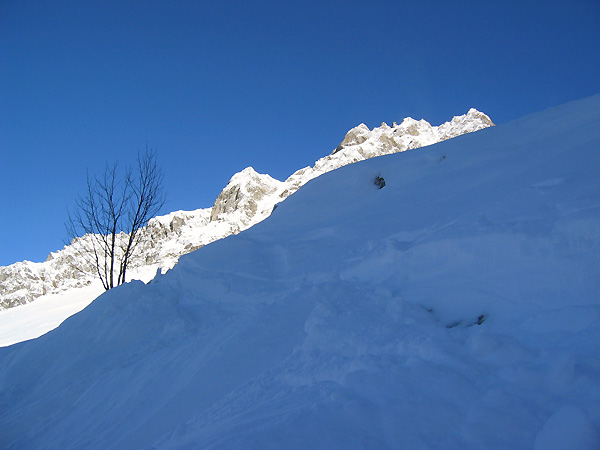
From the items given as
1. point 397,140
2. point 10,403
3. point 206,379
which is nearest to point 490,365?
point 206,379

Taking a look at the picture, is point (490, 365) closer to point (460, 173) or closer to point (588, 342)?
point (588, 342)

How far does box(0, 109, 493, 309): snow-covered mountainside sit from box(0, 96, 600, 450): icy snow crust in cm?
7603

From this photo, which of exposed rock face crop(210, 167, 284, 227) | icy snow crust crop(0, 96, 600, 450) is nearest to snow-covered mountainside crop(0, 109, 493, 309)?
exposed rock face crop(210, 167, 284, 227)

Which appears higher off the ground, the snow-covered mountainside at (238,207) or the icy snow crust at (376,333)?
the snow-covered mountainside at (238,207)

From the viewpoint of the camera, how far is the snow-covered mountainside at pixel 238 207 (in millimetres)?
84875

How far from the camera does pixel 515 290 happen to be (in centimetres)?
299

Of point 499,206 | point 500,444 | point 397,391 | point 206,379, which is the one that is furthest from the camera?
point 499,206

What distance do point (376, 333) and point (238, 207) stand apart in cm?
9857

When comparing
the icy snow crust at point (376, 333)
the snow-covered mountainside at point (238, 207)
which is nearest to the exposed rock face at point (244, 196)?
the snow-covered mountainside at point (238, 207)

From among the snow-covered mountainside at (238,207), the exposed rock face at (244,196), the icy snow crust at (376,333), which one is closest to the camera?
the icy snow crust at (376,333)

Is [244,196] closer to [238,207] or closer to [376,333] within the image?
[238,207]

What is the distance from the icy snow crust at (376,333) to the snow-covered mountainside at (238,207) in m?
76.0

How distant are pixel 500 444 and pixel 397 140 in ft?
371

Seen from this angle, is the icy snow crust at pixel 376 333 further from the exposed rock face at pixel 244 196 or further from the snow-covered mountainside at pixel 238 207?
the exposed rock face at pixel 244 196
